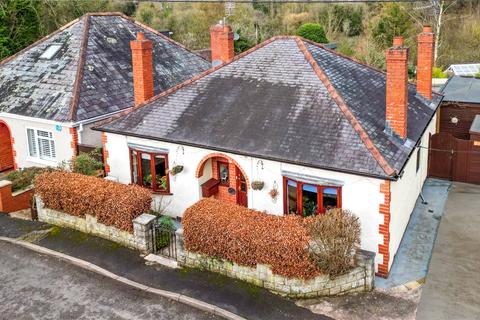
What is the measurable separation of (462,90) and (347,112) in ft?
39.1

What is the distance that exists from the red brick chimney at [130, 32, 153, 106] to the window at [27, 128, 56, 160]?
14.3 feet

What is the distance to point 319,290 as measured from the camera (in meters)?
11.9

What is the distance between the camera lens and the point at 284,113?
1488 cm

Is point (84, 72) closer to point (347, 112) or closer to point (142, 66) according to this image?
point (142, 66)

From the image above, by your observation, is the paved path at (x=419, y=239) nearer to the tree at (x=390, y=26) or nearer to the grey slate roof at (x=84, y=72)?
the grey slate roof at (x=84, y=72)

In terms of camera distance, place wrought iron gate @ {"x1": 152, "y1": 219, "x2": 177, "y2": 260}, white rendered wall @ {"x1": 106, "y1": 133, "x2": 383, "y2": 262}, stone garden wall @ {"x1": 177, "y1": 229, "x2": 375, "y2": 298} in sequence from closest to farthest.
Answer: stone garden wall @ {"x1": 177, "y1": 229, "x2": 375, "y2": 298} < white rendered wall @ {"x1": 106, "y1": 133, "x2": 383, "y2": 262} < wrought iron gate @ {"x1": 152, "y1": 219, "x2": 177, "y2": 260}

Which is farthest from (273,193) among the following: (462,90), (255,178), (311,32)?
(311,32)

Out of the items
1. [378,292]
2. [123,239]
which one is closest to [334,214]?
[378,292]

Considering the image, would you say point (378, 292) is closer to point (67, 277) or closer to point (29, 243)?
point (67, 277)

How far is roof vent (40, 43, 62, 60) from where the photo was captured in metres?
21.7

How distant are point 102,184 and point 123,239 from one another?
1.75 meters

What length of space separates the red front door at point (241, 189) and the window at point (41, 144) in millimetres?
8115

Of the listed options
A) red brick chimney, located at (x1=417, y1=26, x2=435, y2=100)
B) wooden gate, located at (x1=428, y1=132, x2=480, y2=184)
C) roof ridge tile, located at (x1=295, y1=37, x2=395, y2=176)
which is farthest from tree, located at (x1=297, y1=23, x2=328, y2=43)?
roof ridge tile, located at (x1=295, y1=37, x2=395, y2=176)

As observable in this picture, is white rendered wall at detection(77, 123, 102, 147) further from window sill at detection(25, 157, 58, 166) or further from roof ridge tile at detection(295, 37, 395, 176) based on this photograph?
roof ridge tile at detection(295, 37, 395, 176)
